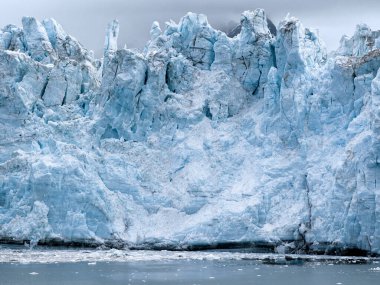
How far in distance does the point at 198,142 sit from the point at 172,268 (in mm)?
8936

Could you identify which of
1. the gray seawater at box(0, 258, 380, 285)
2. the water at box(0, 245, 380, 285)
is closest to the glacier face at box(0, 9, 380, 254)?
the water at box(0, 245, 380, 285)

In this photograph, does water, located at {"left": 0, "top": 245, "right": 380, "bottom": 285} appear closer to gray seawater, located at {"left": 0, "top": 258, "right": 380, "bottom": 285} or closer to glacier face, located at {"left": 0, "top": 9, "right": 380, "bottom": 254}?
gray seawater, located at {"left": 0, "top": 258, "right": 380, "bottom": 285}

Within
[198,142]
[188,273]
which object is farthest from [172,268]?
[198,142]

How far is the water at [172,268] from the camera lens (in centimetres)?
1575

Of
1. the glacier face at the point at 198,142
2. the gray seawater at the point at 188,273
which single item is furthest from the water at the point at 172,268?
the glacier face at the point at 198,142

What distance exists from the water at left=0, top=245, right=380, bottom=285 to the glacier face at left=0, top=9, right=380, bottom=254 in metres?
1.41

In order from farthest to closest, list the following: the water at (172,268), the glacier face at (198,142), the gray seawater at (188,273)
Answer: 1. the glacier face at (198,142)
2. the water at (172,268)
3. the gray seawater at (188,273)

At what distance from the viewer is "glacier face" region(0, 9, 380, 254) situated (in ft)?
77.8

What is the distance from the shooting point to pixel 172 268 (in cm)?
1894

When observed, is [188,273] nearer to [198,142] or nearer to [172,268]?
[172,268]

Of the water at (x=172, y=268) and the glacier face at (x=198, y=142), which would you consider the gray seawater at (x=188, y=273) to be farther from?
the glacier face at (x=198, y=142)

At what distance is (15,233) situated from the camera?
24984mm

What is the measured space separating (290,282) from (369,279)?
1827 millimetres

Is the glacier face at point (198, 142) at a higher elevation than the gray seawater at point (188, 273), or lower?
higher
